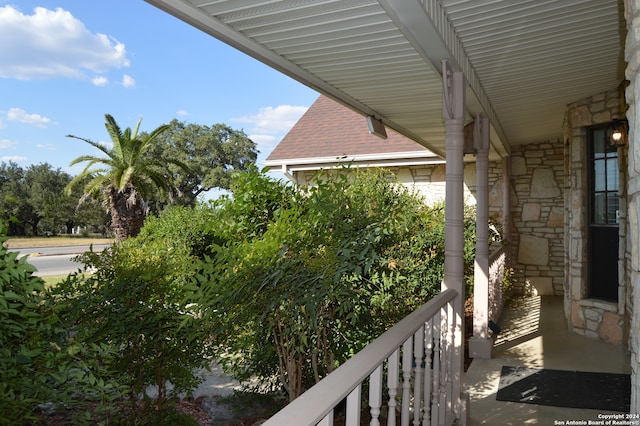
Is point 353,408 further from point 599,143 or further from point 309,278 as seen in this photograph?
point 599,143

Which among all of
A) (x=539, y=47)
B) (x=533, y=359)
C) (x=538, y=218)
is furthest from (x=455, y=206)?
(x=538, y=218)

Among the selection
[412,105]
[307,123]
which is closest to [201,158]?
[307,123]

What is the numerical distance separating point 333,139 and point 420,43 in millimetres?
8567

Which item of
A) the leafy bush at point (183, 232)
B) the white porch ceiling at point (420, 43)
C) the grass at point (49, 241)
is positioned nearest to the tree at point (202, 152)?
the grass at point (49, 241)

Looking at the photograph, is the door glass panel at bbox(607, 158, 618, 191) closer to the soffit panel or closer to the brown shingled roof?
the soffit panel

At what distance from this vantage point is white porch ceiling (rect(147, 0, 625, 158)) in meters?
2.72

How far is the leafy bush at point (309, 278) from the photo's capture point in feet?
10.6

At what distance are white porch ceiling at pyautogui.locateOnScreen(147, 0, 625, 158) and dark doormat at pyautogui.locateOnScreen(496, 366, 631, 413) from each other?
103 inches

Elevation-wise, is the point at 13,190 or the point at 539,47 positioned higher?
the point at 13,190

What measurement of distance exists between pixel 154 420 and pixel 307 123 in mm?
9858

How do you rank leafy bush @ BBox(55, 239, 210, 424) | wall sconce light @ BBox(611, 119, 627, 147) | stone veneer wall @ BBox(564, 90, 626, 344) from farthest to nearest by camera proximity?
1. stone veneer wall @ BBox(564, 90, 626, 344)
2. wall sconce light @ BBox(611, 119, 627, 147)
3. leafy bush @ BBox(55, 239, 210, 424)

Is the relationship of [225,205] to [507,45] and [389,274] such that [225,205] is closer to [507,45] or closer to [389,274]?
[389,274]

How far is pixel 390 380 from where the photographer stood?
1.98m

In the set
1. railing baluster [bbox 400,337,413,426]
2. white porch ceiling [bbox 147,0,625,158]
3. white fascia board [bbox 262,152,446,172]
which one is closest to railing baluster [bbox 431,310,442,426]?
railing baluster [bbox 400,337,413,426]
